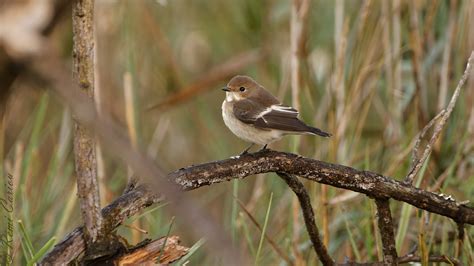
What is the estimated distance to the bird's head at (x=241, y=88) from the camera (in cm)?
307

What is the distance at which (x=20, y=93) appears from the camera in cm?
418

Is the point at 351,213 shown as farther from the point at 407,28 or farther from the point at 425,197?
the point at 425,197

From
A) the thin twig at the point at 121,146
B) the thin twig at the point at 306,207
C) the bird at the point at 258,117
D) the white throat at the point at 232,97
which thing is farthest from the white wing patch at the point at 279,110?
the thin twig at the point at 121,146

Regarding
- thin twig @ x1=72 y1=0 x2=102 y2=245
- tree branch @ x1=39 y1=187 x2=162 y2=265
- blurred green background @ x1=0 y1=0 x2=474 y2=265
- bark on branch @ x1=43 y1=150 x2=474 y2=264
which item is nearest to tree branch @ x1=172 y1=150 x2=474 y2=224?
bark on branch @ x1=43 y1=150 x2=474 y2=264

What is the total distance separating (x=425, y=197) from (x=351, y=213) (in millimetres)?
1297

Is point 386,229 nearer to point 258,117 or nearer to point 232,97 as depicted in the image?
point 258,117

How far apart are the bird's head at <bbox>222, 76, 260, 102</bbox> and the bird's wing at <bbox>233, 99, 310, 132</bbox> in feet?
0.35

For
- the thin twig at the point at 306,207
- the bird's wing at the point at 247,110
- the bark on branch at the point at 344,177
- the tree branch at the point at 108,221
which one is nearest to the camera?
the tree branch at the point at 108,221

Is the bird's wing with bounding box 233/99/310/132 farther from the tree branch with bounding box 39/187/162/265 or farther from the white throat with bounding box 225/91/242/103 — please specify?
the tree branch with bounding box 39/187/162/265

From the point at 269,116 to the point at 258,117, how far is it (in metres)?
0.05

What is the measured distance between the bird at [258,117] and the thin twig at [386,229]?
2.23 feet

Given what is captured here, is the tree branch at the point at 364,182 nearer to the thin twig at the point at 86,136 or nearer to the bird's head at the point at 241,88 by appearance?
the thin twig at the point at 86,136

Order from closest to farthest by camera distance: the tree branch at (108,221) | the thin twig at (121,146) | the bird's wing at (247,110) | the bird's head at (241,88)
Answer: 1. the thin twig at (121,146)
2. the tree branch at (108,221)
3. the bird's wing at (247,110)
4. the bird's head at (241,88)

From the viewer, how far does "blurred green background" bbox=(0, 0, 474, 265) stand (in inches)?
112
